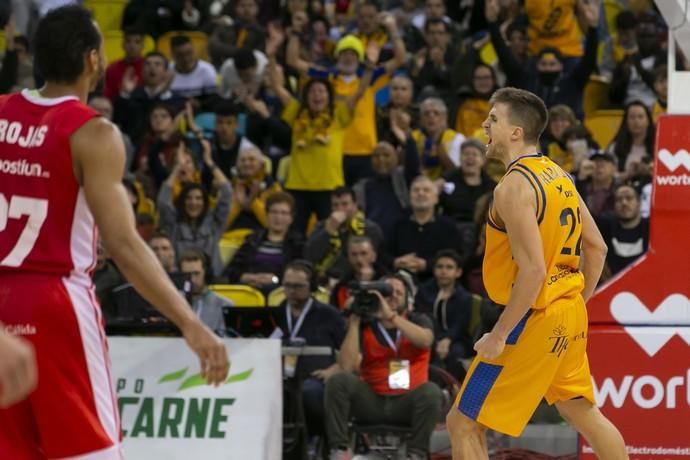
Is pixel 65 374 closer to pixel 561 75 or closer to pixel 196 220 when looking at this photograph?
pixel 196 220

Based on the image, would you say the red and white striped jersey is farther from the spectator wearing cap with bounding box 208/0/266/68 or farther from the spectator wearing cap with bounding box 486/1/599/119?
the spectator wearing cap with bounding box 208/0/266/68

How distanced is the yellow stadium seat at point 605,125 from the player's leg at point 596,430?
7.92m

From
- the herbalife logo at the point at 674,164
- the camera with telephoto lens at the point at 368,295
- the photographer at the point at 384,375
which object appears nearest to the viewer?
the herbalife logo at the point at 674,164

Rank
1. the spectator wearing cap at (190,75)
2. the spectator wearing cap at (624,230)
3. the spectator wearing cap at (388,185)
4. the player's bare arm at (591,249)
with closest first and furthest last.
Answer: the player's bare arm at (591,249)
the spectator wearing cap at (624,230)
the spectator wearing cap at (388,185)
the spectator wearing cap at (190,75)

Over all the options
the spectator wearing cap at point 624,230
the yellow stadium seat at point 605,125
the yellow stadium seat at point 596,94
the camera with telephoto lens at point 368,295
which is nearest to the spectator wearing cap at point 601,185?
the spectator wearing cap at point 624,230

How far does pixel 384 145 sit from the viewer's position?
13469mm

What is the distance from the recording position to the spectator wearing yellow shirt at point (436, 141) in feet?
45.6

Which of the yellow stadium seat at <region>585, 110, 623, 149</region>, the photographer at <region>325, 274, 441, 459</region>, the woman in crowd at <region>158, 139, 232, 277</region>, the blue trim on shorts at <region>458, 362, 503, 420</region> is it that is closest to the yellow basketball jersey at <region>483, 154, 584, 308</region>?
the blue trim on shorts at <region>458, 362, 503, 420</region>

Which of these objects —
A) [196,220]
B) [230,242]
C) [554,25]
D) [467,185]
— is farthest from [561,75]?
[196,220]

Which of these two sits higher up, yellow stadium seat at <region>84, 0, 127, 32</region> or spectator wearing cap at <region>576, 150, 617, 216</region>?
yellow stadium seat at <region>84, 0, 127, 32</region>

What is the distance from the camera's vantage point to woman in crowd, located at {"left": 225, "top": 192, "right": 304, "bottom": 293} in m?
12.3

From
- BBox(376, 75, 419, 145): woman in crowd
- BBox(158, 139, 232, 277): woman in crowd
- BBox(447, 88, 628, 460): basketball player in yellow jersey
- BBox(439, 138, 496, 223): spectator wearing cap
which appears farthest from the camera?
BBox(376, 75, 419, 145): woman in crowd

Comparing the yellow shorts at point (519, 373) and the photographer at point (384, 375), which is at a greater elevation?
the yellow shorts at point (519, 373)

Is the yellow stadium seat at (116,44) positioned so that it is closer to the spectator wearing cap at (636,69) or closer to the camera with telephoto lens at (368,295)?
the spectator wearing cap at (636,69)
